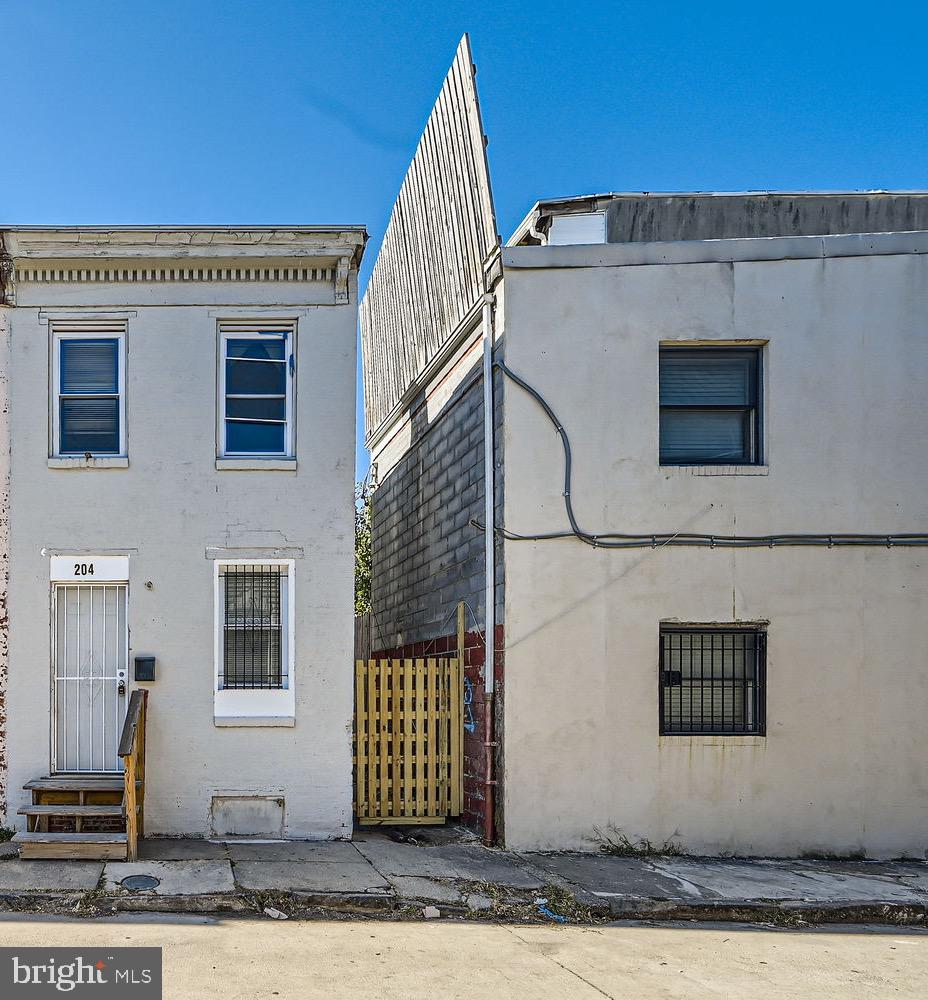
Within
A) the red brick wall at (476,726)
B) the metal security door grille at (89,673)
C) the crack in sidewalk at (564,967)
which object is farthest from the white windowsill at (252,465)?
the crack in sidewalk at (564,967)

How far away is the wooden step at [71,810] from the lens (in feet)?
35.7

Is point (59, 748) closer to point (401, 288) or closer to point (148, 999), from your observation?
point (148, 999)

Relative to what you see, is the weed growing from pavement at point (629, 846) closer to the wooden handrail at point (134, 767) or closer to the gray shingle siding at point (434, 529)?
the gray shingle siding at point (434, 529)

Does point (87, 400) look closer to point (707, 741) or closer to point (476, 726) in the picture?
point (476, 726)

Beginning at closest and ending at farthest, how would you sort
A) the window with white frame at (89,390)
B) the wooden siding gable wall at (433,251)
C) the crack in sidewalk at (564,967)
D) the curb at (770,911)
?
the crack in sidewalk at (564,967) → the curb at (770,911) → the window with white frame at (89,390) → the wooden siding gable wall at (433,251)

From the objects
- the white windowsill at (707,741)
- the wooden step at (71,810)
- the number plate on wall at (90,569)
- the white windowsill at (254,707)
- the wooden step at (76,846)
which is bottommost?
the wooden step at (76,846)

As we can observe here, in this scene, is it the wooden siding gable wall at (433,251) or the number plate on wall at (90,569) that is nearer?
the number plate on wall at (90,569)

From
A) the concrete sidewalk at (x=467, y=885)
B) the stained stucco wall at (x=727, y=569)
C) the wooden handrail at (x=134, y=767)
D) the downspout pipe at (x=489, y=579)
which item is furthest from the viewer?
the downspout pipe at (x=489, y=579)

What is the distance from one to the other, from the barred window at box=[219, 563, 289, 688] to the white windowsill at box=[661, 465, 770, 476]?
4.05 metres

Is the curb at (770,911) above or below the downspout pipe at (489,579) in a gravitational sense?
below

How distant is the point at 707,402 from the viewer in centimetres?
1217

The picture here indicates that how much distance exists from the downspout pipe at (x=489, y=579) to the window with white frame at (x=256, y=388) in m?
2.01

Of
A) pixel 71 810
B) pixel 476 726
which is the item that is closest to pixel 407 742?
pixel 476 726

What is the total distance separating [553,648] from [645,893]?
2579 mm
